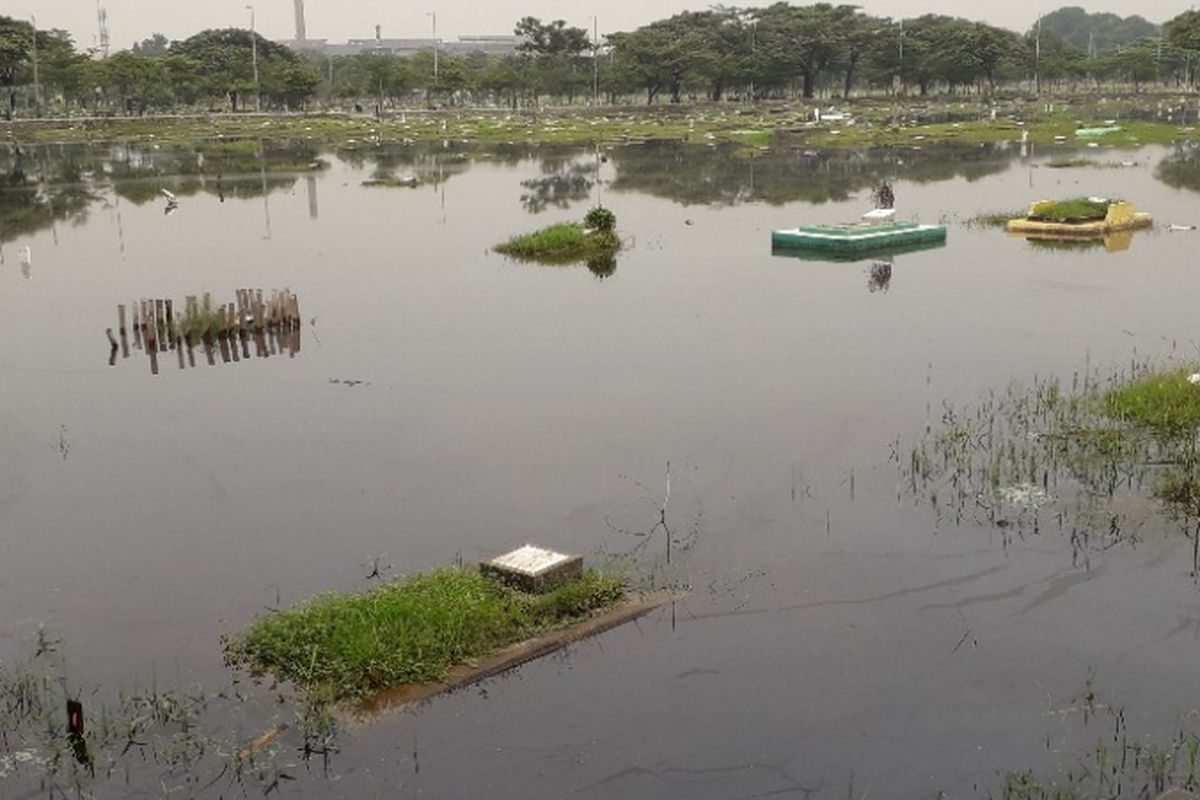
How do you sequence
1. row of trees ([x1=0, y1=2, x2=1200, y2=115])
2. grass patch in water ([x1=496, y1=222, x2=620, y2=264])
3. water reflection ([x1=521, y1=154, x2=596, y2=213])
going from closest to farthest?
grass patch in water ([x1=496, y1=222, x2=620, y2=264])
water reflection ([x1=521, y1=154, x2=596, y2=213])
row of trees ([x1=0, y1=2, x2=1200, y2=115])

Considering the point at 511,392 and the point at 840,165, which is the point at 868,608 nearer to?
the point at 511,392

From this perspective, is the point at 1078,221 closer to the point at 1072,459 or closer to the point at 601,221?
the point at 601,221

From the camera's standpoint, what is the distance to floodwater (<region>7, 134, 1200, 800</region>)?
1484cm

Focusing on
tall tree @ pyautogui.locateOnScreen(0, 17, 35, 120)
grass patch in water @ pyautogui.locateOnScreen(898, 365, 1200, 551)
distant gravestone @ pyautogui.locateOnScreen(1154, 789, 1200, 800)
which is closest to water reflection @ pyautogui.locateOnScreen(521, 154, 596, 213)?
grass patch in water @ pyautogui.locateOnScreen(898, 365, 1200, 551)

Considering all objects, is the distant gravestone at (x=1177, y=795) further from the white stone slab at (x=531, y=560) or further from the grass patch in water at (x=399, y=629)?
the white stone slab at (x=531, y=560)

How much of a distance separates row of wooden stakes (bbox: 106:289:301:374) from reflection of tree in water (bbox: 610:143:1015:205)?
113 ft

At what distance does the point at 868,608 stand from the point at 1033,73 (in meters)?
170

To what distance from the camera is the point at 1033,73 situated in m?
172

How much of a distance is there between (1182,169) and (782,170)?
24.3 metres

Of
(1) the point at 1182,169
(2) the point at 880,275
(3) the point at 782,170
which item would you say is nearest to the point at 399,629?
(2) the point at 880,275

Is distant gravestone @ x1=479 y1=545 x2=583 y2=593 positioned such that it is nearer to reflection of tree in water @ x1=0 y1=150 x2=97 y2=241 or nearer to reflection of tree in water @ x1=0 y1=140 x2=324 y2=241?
reflection of tree in water @ x1=0 y1=150 x2=97 y2=241

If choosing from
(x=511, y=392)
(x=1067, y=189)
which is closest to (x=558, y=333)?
(x=511, y=392)

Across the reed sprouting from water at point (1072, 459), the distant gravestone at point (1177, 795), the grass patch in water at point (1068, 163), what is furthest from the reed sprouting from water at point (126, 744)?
the grass patch in water at point (1068, 163)

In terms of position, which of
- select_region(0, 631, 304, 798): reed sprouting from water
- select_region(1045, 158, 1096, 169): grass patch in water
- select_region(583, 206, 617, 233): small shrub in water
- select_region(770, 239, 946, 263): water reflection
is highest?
select_region(1045, 158, 1096, 169): grass patch in water
